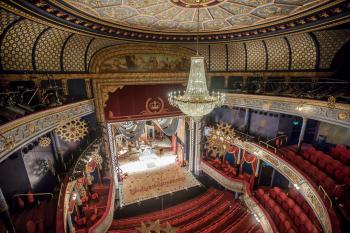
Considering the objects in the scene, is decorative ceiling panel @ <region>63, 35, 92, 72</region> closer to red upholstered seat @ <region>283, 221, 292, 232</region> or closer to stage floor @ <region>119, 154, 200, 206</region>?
stage floor @ <region>119, 154, 200, 206</region>

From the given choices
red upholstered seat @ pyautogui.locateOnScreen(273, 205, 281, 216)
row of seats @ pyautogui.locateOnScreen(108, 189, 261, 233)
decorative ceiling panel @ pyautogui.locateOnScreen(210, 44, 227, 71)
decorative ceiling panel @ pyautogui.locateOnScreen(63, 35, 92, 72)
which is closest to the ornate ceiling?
decorative ceiling panel @ pyautogui.locateOnScreen(63, 35, 92, 72)

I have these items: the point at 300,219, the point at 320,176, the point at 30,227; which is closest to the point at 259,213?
the point at 300,219

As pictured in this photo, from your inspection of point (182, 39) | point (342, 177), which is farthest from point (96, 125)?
point (342, 177)

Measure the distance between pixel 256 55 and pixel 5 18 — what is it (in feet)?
35.4

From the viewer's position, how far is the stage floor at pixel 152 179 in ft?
37.2

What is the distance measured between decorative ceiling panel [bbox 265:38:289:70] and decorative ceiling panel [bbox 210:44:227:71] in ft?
8.47

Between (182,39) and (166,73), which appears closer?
(182,39)

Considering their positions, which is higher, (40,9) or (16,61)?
(40,9)

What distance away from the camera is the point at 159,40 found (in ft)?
30.0

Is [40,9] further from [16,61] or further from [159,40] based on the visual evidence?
[159,40]

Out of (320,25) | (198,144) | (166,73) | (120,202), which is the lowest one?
(120,202)

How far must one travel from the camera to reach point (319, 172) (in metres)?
6.97

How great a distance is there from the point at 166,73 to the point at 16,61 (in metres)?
6.91

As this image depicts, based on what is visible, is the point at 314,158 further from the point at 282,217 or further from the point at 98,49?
the point at 98,49
